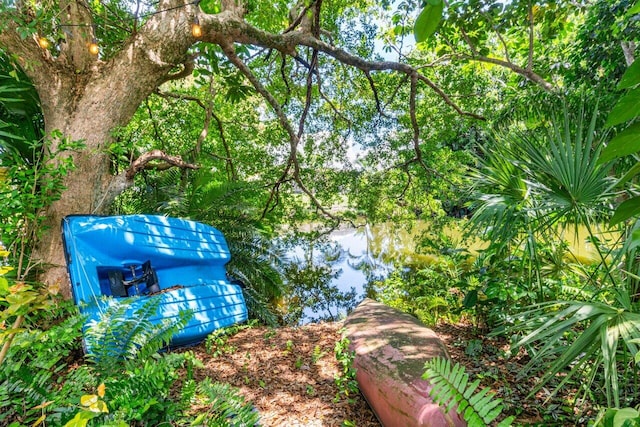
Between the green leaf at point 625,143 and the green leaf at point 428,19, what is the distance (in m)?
0.32

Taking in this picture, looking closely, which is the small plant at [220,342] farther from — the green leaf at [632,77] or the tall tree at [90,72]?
the green leaf at [632,77]

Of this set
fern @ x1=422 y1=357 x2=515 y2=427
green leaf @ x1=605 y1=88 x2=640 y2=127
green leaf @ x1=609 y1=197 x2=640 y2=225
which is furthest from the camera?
fern @ x1=422 y1=357 x2=515 y2=427

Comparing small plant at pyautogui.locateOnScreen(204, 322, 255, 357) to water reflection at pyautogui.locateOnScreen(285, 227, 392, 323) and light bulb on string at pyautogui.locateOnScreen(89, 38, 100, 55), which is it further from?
light bulb on string at pyautogui.locateOnScreen(89, 38, 100, 55)

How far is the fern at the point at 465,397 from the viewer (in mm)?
1257

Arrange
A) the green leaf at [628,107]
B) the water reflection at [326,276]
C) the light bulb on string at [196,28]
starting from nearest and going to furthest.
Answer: the green leaf at [628,107] → the light bulb on string at [196,28] → the water reflection at [326,276]

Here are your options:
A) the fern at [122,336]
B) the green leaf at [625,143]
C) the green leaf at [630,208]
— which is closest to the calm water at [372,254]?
the fern at [122,336]

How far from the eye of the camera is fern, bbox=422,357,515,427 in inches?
49.5

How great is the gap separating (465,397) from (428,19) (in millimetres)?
1454

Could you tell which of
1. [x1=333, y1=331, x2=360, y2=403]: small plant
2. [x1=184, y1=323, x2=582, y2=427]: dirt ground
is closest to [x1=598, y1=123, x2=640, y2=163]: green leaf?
[x1=184, y1=323, x2=582, y2=427]: dirt ground

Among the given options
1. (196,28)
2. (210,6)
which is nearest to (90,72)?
(196,28)

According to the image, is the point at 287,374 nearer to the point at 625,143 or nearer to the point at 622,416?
the point at 622,416

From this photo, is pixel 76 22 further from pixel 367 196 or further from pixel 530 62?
pixel 367 196

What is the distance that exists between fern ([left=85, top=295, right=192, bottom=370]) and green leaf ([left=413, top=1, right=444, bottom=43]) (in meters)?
2.27

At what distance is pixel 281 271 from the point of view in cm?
620
